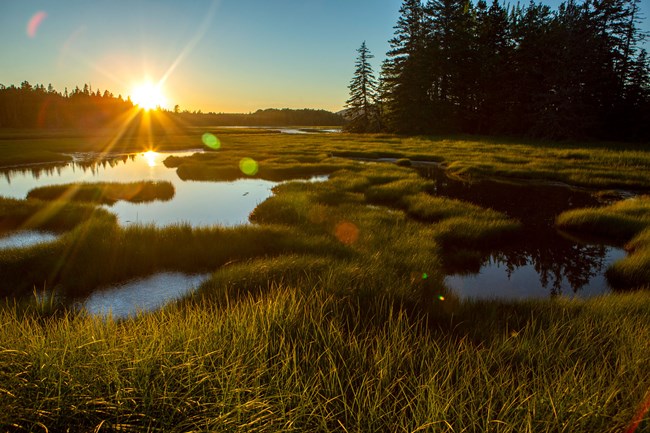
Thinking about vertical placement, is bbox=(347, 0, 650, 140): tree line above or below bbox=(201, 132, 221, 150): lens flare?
above

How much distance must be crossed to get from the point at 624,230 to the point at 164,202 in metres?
16.6

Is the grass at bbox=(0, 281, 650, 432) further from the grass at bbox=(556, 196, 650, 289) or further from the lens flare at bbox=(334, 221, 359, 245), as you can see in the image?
the lens flare at bbox=(334, 221, 359, 245)

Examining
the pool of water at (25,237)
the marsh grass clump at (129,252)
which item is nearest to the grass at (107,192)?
the pool of water at (25,237)

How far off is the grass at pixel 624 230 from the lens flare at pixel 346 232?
19.0 feet

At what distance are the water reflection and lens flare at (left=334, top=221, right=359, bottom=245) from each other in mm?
2641

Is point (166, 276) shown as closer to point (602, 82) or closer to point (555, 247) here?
point (555, 247)

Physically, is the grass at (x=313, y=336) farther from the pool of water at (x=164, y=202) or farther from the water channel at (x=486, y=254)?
the pool of water at (x=164, y=202)

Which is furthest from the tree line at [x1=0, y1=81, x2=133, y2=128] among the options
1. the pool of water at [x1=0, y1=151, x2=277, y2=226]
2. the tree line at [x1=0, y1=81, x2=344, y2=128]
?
the pool of water at [x1=0, y1=151, x2=277, y2=226]

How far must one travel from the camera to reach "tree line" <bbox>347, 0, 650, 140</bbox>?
38531mm

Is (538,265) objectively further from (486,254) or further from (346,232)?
(346,232)

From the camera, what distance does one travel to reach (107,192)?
16891 millimetres

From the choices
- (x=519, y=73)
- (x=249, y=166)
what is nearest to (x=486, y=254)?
(x=249, y=166)

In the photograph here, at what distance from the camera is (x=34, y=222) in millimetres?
11523

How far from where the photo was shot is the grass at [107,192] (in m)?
15.7
